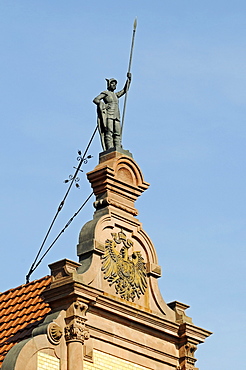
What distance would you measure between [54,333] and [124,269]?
293 centimetres

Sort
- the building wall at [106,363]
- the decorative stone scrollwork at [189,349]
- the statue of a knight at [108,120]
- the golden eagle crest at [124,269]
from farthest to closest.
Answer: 1. the statue of a knight at [108,120]
2. the decorative stone scrollwork at [189,349]
3. the golden eagle crest at [124,269]
4. the building wall at [106,363]

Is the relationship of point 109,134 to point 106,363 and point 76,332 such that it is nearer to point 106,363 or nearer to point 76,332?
point 76,332

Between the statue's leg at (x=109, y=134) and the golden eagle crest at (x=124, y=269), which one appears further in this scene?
the statue's leg at (x=109, y=134)

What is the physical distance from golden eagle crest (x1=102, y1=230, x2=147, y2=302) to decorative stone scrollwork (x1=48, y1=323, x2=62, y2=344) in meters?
1.99

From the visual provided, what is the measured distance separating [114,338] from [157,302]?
199 cm

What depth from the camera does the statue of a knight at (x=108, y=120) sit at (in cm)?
3784

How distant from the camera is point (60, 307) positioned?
34.7m

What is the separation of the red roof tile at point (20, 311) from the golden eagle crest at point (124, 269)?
168 cm

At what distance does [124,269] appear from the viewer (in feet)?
119

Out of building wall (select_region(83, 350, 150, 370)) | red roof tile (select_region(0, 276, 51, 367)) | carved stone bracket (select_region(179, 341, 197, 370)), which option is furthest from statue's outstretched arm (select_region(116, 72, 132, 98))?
building wall (select_region(83, 350, 150, 370))

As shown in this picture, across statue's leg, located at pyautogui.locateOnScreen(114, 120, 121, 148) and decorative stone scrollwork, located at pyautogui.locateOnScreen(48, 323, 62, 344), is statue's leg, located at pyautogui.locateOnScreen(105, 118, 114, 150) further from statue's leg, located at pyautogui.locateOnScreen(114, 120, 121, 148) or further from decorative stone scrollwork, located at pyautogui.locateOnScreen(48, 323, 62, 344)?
decorative stone scrollwork, located at pyautogui.locateOnScreen(48, 323, 62, 344)

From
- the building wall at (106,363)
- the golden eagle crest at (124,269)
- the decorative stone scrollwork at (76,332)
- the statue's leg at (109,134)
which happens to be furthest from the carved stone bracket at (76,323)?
the statue's leg at (109,134)

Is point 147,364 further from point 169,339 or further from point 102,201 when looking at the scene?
point 102,201

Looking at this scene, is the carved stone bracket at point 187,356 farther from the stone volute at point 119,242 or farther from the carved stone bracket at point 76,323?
the carved stone bracket at point 76,323
